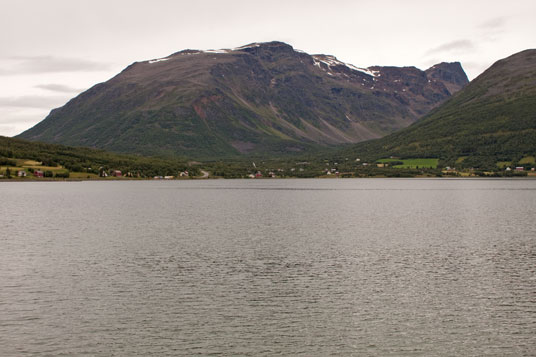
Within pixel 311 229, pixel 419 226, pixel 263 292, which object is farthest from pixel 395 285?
pixel 419 226

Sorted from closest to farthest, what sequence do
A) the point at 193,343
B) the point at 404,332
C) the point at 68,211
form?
the point at 193,343, the point at 404,332, the point at 68,211

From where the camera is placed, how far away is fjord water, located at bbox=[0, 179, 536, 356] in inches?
1471

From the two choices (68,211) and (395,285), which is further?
(68,211)

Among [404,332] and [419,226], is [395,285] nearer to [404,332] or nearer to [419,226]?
[404,332]

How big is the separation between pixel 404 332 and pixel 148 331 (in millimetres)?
19877

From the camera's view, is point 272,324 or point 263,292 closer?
point 272,324

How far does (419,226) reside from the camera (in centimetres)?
11062

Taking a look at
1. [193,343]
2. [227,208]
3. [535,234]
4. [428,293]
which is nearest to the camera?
[193,343]

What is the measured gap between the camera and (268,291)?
51.5 m

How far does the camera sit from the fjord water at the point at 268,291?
3738 centimetres

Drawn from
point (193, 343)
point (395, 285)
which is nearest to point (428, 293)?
point (395, 285)

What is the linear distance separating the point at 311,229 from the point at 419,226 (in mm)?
24730

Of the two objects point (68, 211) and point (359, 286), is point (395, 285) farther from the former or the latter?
point (68, 211)

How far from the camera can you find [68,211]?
143 meters
